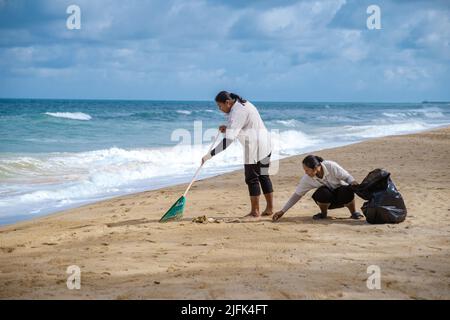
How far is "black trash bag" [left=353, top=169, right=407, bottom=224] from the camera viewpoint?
621 centimetres

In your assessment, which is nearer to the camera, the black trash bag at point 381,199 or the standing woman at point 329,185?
the black trash bag at point 381,199

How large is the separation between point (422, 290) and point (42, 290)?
9.36 ft

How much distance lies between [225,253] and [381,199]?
2.09 meters

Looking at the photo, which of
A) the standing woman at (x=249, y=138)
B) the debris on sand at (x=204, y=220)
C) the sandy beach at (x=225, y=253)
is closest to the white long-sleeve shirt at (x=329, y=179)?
the sandy beach at (x=225, y=253)

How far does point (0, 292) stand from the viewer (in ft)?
13.7

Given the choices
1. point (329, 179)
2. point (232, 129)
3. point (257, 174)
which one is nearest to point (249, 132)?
point (232, 129)

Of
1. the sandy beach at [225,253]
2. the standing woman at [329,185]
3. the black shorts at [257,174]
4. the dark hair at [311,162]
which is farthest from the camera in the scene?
the black shorts at [257,174]

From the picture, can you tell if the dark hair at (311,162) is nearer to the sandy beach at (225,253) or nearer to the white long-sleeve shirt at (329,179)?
the white long-sleeve shirt at (329,179)

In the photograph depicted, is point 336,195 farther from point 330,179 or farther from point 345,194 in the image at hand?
point 330,179

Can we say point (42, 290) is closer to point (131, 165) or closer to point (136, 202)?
point (136, 202)

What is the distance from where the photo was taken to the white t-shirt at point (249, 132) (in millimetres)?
6617

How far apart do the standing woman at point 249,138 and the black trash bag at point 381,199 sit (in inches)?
47.0

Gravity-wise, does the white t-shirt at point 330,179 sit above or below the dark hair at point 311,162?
below

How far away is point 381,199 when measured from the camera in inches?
244
